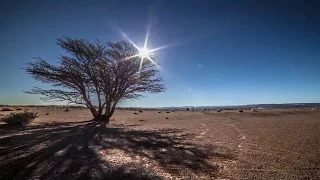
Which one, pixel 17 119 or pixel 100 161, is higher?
pixel 17 119

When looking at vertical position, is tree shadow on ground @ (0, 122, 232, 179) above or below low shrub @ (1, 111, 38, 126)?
below

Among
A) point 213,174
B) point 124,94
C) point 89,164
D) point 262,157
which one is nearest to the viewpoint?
point 213,174

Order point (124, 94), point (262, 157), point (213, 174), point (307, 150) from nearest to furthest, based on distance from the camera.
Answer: point (213, 174)
point (262, 157)
point (307, 150)
point (124, 94)

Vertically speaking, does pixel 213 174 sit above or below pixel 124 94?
below

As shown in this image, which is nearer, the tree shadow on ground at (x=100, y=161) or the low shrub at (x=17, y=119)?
the tree shadow on ground at (x=100, y=161)

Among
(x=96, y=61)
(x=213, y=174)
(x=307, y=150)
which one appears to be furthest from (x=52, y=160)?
(x=96, y=61)

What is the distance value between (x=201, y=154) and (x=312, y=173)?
3.34 m

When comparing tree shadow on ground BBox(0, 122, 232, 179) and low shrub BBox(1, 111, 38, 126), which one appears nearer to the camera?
tree shadow on ground BBox(0, 122, 232, 179)

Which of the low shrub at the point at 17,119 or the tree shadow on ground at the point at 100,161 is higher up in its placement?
the low shrub at the point at 17,119

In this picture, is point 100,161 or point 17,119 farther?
point 17,119

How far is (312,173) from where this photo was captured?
6141 millimetres

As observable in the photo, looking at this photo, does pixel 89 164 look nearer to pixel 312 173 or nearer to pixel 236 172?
pixel 236 172

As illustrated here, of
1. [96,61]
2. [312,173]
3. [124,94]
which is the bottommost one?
[312,173]

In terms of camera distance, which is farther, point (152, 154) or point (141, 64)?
point (141, 64)
